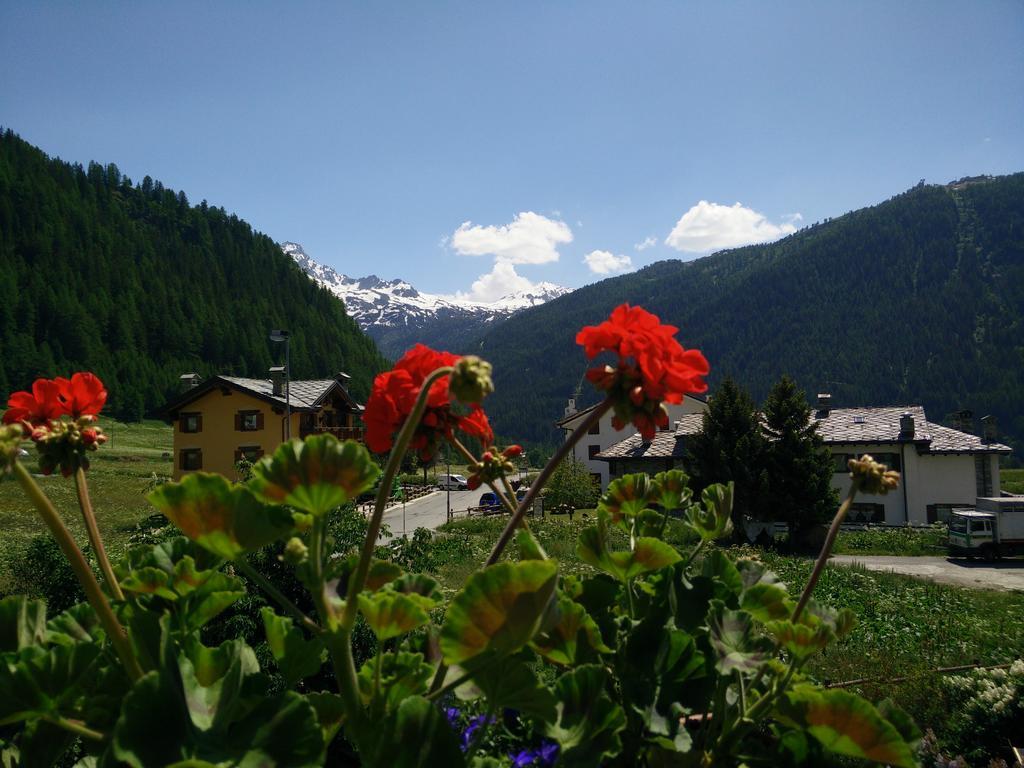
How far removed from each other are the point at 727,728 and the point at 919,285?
211 metres

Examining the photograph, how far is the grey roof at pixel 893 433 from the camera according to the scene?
113 ft

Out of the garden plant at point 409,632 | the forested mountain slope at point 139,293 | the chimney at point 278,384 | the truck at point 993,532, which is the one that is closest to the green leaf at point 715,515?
the garden plant at point 409,632

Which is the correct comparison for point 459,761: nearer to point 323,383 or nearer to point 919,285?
point 323,383

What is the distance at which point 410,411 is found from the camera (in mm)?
1320

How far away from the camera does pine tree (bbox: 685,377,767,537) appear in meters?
28.4

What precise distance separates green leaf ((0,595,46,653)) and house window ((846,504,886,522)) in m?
41.3

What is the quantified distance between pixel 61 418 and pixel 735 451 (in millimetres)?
29782

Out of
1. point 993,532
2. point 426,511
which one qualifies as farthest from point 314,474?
point 426,511

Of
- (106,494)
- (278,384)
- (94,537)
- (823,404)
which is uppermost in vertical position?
(278,384)

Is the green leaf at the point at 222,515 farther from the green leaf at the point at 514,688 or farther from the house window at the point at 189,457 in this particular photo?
the house window at the point at 189,457

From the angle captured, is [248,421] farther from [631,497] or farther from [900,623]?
[631,497]

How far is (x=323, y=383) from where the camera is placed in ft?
135

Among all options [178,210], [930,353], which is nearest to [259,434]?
[178,210]

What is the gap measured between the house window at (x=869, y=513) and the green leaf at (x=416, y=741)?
41.1 metres
